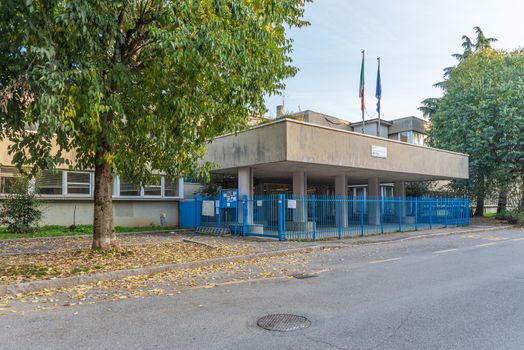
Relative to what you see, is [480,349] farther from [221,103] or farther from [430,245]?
[430,245]

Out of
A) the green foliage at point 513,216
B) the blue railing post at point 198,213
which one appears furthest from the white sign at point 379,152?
the green foliage at point 513,216

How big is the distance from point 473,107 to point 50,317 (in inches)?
1166

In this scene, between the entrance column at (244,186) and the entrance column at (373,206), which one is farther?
the entrance column at (373,206)

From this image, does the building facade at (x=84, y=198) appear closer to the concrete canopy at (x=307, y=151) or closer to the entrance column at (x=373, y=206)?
the concrete canopy at (x=307, y=151)

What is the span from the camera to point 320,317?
5.66m

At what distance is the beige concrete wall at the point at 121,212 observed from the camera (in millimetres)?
19281

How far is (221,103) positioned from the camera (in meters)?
10.8

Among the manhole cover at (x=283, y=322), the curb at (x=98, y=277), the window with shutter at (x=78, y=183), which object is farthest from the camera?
the window with shutter at (x=78, y=183)

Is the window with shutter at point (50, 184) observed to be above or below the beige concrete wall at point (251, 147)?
below

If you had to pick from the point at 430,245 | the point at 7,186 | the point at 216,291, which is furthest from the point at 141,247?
the point at 430,245

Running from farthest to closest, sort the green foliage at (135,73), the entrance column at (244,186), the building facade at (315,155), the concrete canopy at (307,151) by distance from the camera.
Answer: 1. the entrance column at (244,186)
2. the building facade at (315,155)
3. the concrete canopy at (307,151)
4. the green foliage at (135,73)

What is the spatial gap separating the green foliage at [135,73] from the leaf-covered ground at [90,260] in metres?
2.41

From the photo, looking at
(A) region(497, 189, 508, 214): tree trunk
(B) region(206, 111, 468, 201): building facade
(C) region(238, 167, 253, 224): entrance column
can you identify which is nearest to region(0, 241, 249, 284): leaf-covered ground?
(C) region(238, 167, 253, 224): entrance column

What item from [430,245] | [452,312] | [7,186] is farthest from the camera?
[7,186]
